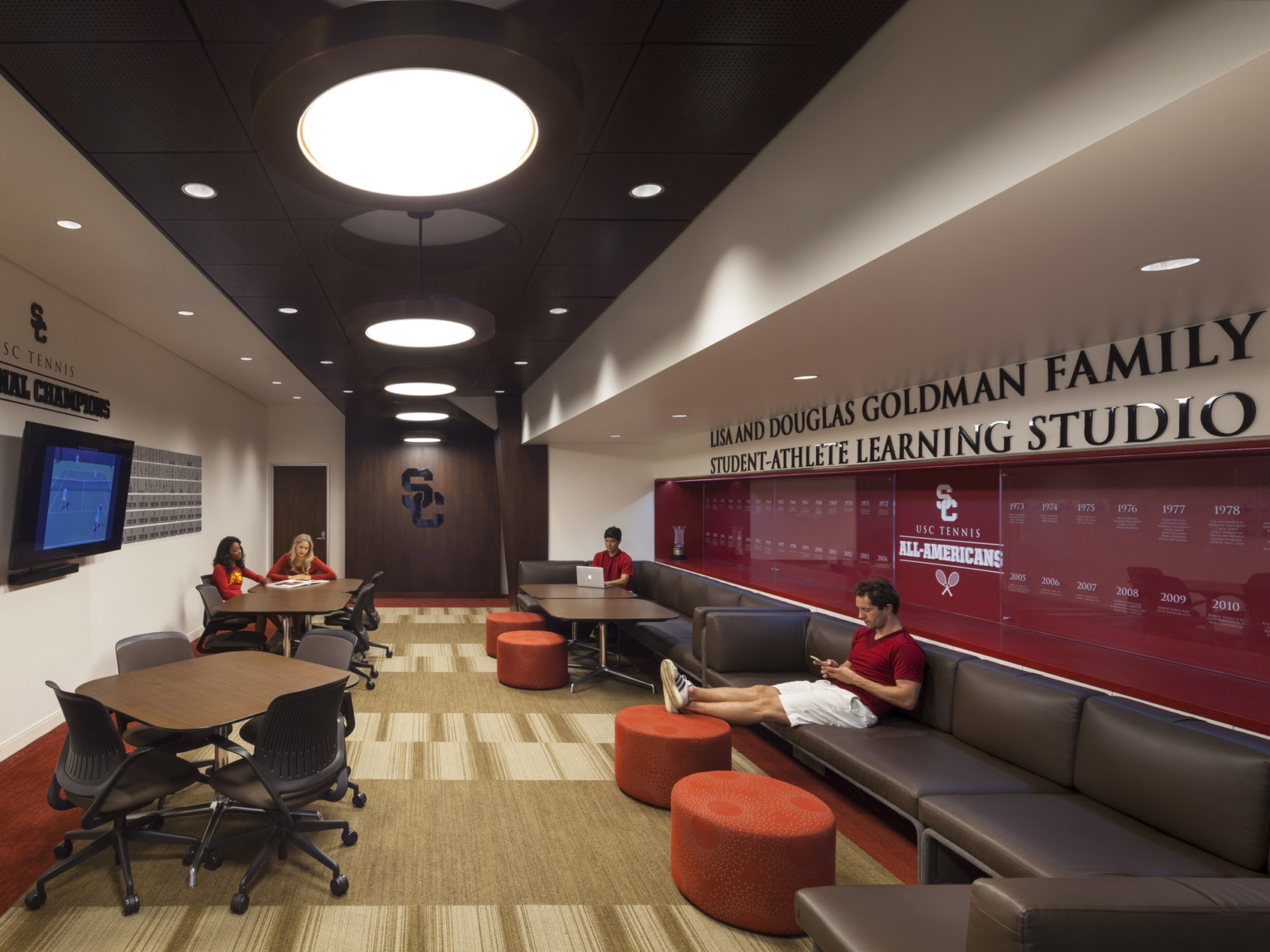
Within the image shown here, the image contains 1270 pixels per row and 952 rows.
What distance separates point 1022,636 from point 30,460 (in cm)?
623

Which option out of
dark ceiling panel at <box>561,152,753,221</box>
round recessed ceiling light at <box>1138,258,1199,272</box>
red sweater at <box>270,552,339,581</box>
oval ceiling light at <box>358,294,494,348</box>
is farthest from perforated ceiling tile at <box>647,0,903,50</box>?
red sweater at <box>270,552,339,581</box>

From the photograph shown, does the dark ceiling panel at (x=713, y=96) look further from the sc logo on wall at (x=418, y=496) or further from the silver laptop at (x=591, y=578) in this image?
the sc logo on wall at (x=418, y=496)

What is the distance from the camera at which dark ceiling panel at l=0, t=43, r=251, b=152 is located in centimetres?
244

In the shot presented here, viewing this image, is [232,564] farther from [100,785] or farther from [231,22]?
[231,22]

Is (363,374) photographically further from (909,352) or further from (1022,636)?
(1022,636)

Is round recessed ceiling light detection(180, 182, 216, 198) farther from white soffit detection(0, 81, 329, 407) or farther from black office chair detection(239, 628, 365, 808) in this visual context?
black office chair detection(239, 628, 365, 808)

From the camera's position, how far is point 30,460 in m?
4.79

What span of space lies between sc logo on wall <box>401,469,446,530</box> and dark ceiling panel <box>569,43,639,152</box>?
10.8 meters

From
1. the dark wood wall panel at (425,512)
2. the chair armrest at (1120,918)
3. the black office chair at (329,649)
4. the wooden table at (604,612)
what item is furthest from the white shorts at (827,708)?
the dark wood wall panel at (425,512)

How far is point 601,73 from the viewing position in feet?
8.52

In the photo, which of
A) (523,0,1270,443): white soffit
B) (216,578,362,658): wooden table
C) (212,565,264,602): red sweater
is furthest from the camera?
(212,565,264,602): red sweater

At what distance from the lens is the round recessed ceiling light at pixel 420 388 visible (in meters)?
5.83

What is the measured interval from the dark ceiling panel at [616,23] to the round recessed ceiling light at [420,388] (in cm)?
376

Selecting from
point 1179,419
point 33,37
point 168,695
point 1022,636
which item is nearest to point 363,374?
point 168,695
